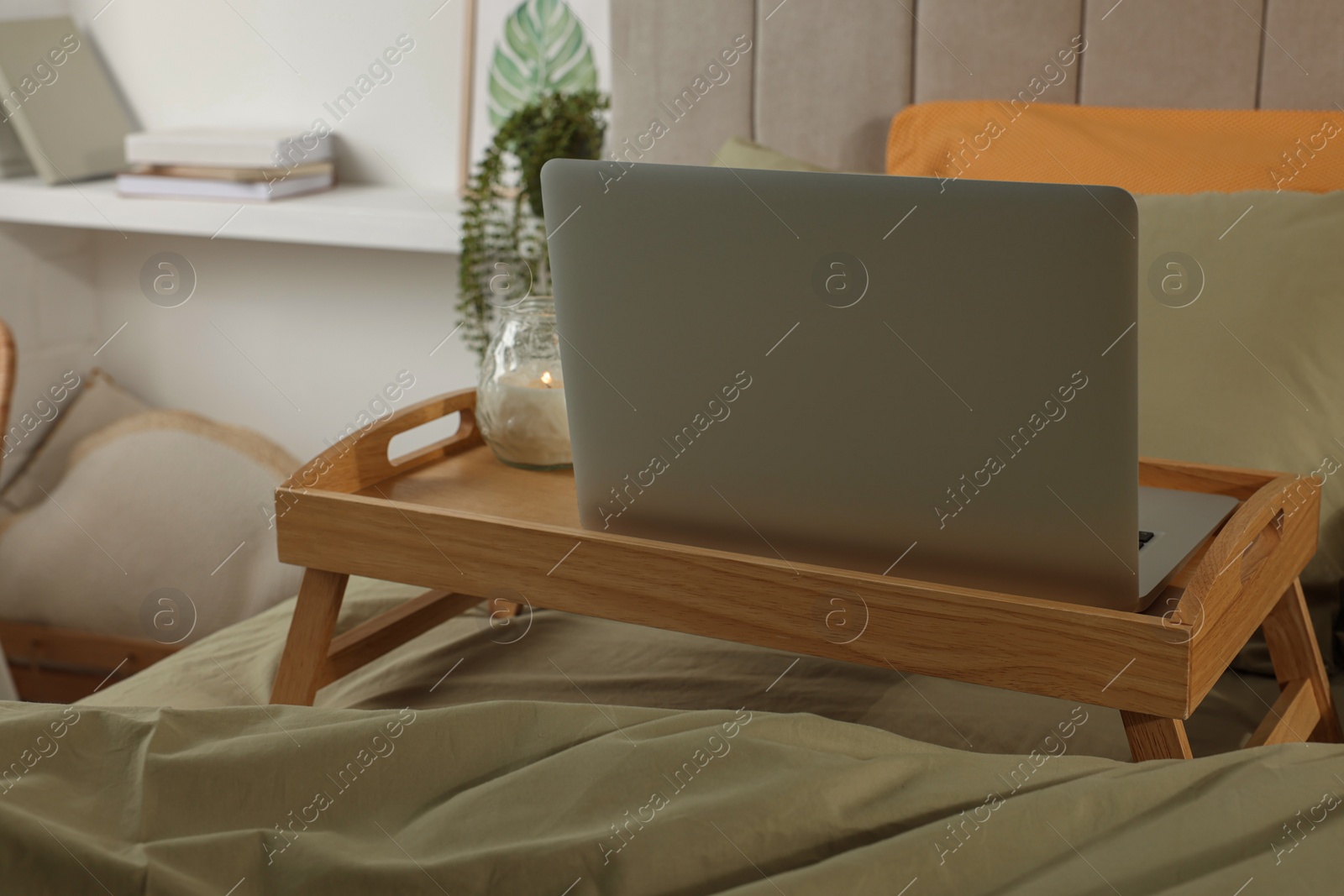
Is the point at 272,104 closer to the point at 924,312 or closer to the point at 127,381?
the point at 127,381

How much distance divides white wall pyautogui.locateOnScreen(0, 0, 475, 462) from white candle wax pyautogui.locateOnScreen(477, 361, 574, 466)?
4.15 feet

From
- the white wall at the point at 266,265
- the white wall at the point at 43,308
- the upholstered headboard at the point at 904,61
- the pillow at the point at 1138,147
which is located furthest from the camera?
the white wall at the point at 43,308

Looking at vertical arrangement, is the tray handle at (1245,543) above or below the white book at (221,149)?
below

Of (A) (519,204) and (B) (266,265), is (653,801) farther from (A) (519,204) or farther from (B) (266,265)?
(B) (266,265)

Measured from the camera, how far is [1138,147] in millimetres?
1462

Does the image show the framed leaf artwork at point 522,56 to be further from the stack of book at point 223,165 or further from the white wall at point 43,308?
the white wall at point 43,308

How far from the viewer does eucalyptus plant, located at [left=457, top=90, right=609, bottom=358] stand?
2.00m

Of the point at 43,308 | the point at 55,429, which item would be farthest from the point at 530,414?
the point at 43,308

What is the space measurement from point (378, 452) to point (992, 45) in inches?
40.3

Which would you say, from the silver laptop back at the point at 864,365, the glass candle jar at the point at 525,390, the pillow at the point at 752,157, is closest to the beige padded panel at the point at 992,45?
the pillow at the point at 752,157

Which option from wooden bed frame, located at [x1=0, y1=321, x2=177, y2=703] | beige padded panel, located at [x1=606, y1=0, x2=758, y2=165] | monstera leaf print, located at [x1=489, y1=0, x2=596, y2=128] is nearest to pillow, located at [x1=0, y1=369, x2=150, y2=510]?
wooden bed frame, located at [x1=0, y1=321, x2=177, y2=703]

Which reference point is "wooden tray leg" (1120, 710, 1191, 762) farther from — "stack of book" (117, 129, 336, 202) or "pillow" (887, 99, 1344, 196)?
"stack of book" (117, 129, 336, 202)

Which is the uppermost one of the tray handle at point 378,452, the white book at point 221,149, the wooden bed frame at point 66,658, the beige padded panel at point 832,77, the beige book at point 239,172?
the beige padded panel at point 832,77

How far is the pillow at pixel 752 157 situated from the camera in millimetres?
1610
